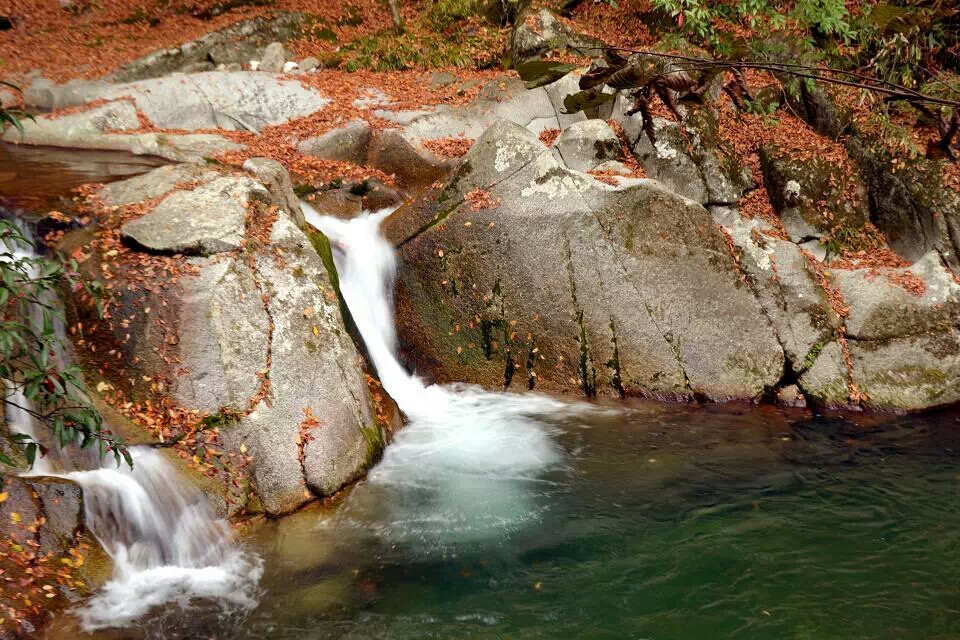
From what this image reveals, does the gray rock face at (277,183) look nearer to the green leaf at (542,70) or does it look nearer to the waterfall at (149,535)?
the waterfall at (149,535)

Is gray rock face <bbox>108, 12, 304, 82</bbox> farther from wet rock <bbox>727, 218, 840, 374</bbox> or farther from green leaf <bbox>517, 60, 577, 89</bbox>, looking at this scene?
green leaf <bbox>517, 60, 577, 89</bbox>

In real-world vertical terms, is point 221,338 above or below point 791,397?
above

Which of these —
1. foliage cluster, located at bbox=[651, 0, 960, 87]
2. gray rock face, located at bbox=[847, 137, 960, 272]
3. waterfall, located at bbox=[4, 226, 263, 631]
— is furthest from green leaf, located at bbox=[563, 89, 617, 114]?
gray rock face, located at bbox=[847, 137, 960, 272]

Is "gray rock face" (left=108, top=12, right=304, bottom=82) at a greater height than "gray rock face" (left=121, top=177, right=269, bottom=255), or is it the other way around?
"gray rock face" (left=108, top=12, right=304, bottom=82)

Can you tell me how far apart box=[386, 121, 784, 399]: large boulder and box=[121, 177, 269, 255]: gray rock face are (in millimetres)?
2427

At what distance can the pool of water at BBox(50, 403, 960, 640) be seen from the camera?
177 inches

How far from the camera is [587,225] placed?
324 inches

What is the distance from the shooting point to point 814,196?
10.4 metres

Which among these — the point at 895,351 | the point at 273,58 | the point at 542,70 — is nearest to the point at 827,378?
the point at 895,351

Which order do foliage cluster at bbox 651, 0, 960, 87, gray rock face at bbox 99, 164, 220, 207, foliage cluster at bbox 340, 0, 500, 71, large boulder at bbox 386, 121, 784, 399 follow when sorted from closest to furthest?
gray rock face at bbox 99, 164, 220, 207 < large boulder at bbox 386, 121, 784, 399 < foliage cluster at bbox 651, 0, 960, 87 < foliage cluster at bbox 340, 0, 500, 71

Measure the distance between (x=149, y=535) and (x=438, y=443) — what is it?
2913mm

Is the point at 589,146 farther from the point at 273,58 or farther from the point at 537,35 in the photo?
the point at 273,58

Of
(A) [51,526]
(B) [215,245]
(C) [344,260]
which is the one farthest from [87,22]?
(A) [51,526]

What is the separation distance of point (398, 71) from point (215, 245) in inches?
407
